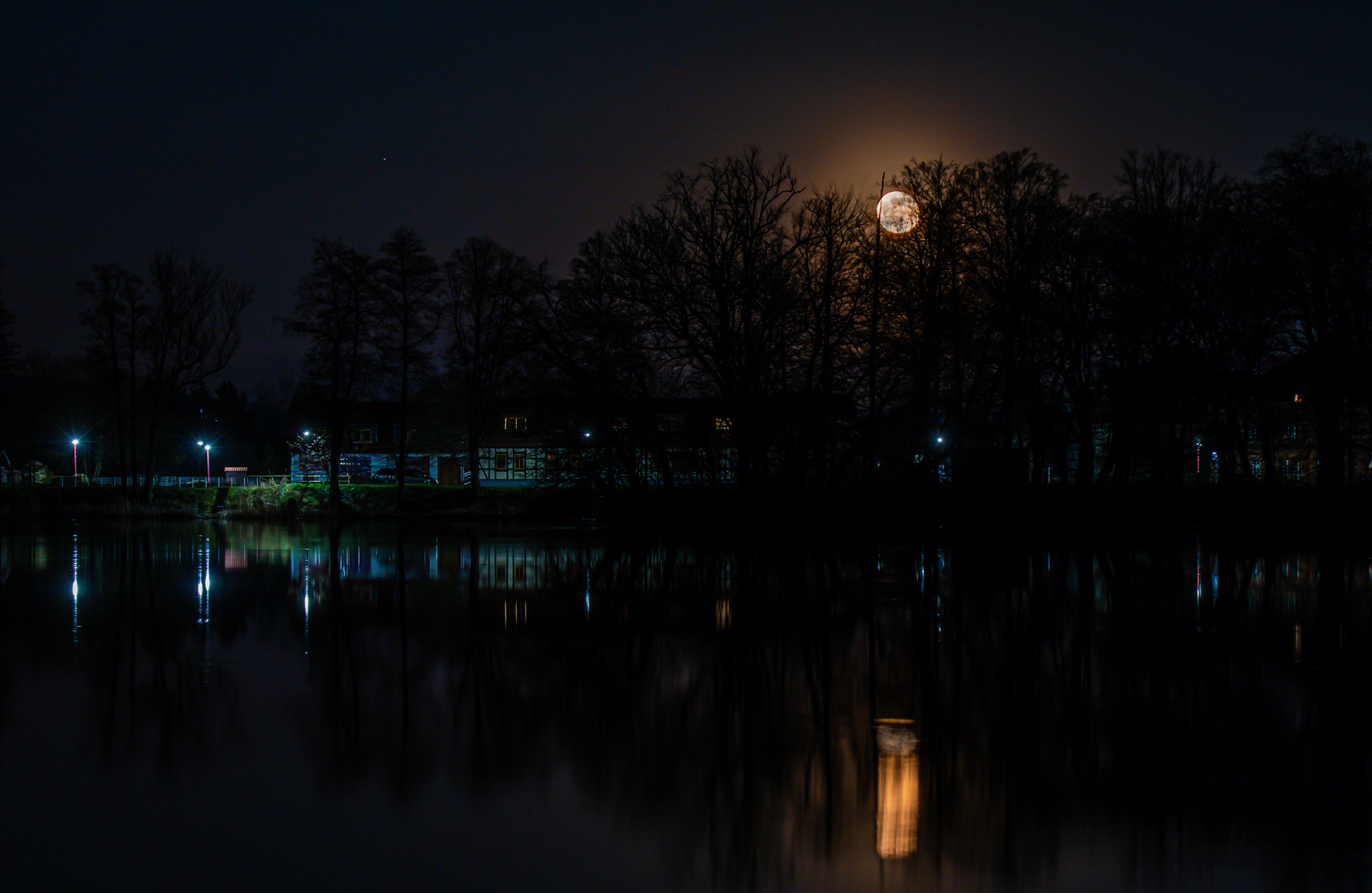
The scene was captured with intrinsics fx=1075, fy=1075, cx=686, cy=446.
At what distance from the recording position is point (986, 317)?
3136cm

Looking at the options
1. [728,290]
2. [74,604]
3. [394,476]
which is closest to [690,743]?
[74,604]

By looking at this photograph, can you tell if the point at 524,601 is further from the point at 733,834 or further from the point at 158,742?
the point at 733,834

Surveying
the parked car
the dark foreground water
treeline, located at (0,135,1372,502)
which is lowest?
the dark foreground water

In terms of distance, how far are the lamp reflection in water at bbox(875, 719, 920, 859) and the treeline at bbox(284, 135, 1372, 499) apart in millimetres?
22368

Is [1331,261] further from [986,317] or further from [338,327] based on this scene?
[338,327]

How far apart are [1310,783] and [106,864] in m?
6.49

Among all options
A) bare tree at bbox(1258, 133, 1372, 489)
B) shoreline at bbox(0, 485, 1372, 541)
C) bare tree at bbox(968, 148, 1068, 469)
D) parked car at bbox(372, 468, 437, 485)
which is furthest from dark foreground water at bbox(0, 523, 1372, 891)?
parked car at bbox(372, 468, 437, 485)

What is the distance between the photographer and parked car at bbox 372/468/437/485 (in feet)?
252

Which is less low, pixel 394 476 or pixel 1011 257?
pixel 1011 257

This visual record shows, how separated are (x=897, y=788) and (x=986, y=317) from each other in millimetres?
26964

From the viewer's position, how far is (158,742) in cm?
720

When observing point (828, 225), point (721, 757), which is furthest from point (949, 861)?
point (828, 225)

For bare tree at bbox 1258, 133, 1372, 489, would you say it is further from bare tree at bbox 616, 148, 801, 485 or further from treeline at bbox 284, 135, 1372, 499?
bare tree at bbox 616, 148, 801, 485

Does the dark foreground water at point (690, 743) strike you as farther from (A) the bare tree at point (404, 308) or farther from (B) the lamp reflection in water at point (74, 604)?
(A) the bare tree at point (404, 308)
